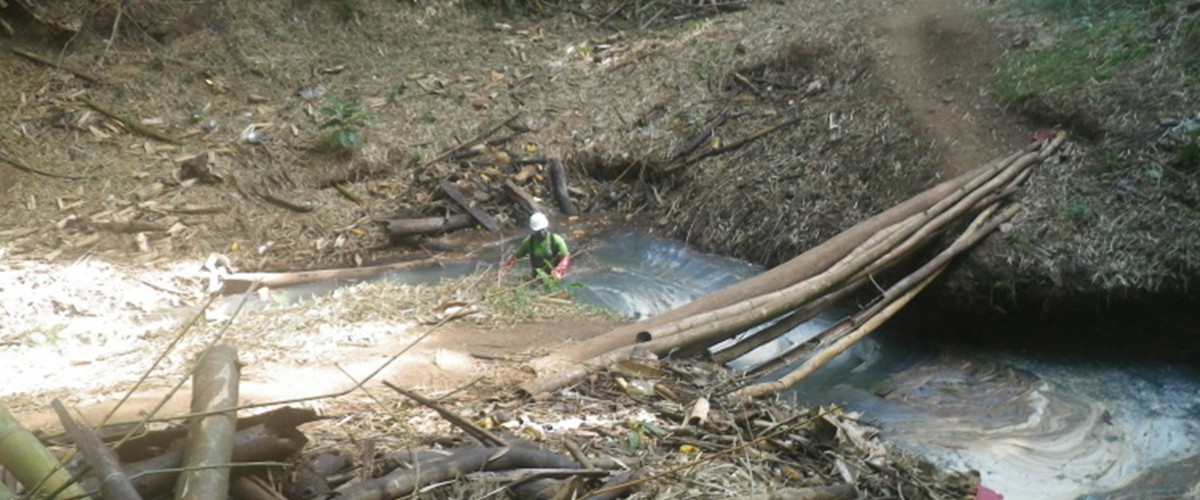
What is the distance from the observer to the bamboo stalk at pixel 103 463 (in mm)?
2830

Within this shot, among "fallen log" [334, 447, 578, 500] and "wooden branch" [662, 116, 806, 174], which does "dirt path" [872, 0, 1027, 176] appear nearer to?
"wooden branch" [662, 116, 806, 174]

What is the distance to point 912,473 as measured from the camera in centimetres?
531

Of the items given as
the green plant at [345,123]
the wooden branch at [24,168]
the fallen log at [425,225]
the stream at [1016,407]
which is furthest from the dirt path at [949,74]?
the wooden branch at [24,168]

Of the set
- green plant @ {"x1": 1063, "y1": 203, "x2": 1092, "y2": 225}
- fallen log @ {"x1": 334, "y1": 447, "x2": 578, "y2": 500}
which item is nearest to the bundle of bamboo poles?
green plant @ {"x1": 1063, "y1": 203, "x2": 1092, "y2": 225}

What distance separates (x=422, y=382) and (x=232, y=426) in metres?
2.50

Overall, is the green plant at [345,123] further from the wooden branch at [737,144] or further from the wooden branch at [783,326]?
the wooden branch at [783,326]

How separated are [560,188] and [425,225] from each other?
1.87 meters

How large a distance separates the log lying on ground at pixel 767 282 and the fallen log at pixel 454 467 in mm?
1204

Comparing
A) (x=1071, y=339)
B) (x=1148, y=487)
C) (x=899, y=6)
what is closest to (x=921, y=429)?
(x=1148, y=487)

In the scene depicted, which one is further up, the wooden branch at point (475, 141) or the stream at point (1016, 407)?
the wooden branch at point (475, 141)

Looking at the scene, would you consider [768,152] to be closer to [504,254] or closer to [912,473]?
[504,254]

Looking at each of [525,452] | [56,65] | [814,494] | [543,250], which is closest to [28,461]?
[525,452]

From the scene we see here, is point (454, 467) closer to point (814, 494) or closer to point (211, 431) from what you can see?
point (211, 431)

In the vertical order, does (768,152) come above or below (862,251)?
above
